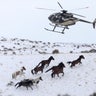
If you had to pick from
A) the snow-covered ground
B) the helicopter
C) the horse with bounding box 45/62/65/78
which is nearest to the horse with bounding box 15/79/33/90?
the snow-covered ground

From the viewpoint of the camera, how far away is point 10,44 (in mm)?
47938

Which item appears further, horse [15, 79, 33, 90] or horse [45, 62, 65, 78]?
horse [45, 62, 65, 78]

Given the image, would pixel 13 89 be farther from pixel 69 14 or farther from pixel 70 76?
pixel 69 14

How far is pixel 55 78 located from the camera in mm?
28062

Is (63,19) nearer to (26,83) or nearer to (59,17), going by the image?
(59,17)

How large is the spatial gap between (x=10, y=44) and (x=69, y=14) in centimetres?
1182

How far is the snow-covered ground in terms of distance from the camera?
26234mm

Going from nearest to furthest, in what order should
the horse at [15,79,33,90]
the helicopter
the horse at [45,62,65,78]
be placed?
the horse at [15,79,33,90], the horse at [45,62,65,78], the helicopter

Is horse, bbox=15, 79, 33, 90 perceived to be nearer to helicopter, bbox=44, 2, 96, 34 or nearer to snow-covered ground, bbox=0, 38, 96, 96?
snow-covered ground, bbox=0, 38, 96, 96

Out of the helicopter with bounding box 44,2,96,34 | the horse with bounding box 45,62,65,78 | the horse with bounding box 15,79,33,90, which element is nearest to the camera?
the horse with bounding box 15,79,33,90

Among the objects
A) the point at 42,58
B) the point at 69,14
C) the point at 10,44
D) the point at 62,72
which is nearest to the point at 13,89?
the point at 62,72

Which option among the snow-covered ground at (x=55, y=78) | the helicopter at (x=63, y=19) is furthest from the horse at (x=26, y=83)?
the helicopter at (x=63, y=19)

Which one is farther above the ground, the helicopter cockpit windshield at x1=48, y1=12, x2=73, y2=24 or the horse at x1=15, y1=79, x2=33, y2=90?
the helicopter cockpit windshield at x1=48, y1=12, x2=73, y2=24

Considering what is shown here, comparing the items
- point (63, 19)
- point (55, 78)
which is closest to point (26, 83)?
point (55, 78)
